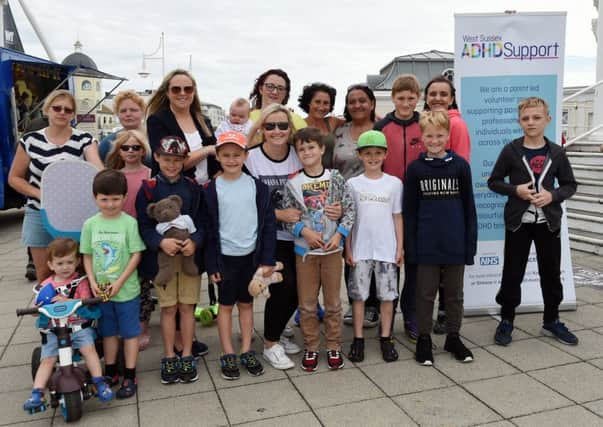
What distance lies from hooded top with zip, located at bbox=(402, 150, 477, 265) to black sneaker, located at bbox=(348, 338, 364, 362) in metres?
0.72

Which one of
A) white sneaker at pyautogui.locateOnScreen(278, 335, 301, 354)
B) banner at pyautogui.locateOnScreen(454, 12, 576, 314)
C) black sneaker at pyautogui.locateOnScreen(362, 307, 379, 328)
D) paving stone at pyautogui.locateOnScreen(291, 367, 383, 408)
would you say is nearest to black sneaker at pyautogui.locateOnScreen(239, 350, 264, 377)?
paving stone at pyautogui.locateOnScreen(291, 367, 383, 408)

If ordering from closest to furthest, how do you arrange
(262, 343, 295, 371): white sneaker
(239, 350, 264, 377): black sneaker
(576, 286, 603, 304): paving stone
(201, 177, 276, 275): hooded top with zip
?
(201, 177, 276, 275): hooded top with zip < (239, 350, 264, 377): black sneaker < (262, 343, 295, 371): white sneaker < (576, 286, 603, 304): paving stone

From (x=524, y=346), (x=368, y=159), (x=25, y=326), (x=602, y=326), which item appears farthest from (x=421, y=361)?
(x=25, y=326)

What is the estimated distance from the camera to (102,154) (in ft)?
12.8

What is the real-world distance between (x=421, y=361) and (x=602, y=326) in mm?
1785

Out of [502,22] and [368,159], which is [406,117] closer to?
[368,159]

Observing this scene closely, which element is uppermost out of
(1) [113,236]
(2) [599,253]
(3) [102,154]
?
(3) [102,154]

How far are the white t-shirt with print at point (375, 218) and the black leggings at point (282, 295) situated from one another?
47 centimetres

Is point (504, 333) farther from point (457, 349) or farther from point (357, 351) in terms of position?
point (357, 351)

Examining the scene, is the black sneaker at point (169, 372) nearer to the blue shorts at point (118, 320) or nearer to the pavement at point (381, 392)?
the pavement at point (381, 392)

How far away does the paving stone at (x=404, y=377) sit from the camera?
3.26 m

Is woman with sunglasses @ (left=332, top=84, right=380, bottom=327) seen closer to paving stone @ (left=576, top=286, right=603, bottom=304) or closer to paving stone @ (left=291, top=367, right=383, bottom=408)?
paving stone @ (left=291, top=367, right=383, bottom=408)

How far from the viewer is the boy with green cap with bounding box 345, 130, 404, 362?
3.67 m

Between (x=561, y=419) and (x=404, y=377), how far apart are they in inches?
37.3
